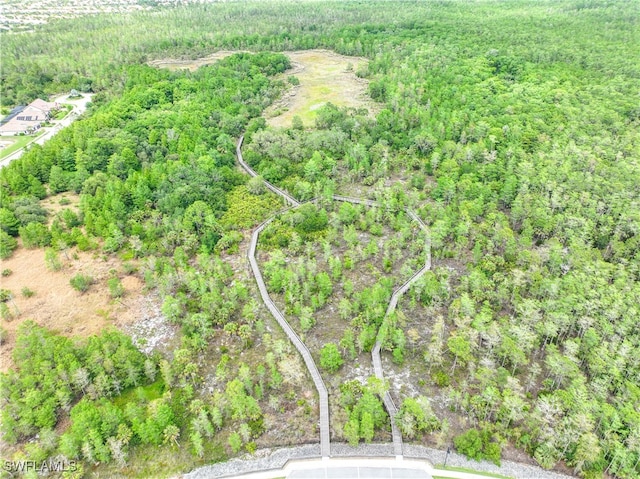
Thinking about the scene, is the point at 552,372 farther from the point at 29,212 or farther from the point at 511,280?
the point at 29,212

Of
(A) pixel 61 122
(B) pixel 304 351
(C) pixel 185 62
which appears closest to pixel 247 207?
(B) pixel 304 351

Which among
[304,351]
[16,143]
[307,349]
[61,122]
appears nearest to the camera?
[304,351]

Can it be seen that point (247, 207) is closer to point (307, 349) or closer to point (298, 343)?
point (298, 343)

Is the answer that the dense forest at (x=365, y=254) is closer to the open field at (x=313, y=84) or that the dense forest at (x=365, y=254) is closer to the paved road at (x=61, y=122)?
the open field at (x=313, y=84)

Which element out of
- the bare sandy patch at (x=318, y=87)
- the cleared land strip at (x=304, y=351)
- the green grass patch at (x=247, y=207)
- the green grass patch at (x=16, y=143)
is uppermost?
the bare sandy patch at (x=318, y=87)

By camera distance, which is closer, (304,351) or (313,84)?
(304,351)

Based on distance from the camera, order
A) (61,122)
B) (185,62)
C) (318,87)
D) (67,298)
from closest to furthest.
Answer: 1. (67,298)
2. (61,122)
3. (318,87)
4. (185,62)

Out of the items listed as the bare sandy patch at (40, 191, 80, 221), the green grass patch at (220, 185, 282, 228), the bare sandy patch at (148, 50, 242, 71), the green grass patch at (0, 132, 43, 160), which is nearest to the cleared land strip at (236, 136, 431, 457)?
the green grass patch at (220, 185, 282, 228)

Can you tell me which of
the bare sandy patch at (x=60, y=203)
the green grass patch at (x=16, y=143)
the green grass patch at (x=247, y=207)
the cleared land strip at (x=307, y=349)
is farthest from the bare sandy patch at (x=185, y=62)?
the cleared land strip at (x=307, y=349)
